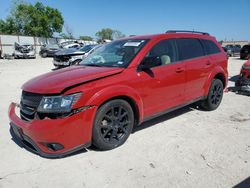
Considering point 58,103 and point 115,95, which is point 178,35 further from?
point 58,103

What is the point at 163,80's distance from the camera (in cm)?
412

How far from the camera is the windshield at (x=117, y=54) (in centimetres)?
393

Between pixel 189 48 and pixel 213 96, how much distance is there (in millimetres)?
1435

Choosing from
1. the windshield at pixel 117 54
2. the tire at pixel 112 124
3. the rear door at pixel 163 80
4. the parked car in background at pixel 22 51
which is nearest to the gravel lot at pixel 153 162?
the tire at pixel 112 124

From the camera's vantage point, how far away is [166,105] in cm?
434

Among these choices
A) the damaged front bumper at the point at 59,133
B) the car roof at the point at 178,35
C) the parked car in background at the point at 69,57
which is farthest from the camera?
the parked car in background at the point at 69,57

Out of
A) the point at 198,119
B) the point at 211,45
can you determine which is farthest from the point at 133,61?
the point at 211,45

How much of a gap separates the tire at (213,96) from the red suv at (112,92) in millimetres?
203

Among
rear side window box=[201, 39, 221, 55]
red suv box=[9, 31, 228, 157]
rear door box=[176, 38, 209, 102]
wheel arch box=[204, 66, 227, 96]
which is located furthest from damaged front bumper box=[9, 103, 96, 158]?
rear side window box=[201, 39, 221, 55]

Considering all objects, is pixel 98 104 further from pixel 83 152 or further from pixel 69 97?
pixel 83 152

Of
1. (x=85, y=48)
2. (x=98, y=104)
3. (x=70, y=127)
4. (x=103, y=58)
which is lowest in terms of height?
(x=70, y=127)

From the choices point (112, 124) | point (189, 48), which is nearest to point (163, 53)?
point (189, 48)

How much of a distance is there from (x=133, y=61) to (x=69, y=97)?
4.16 ft

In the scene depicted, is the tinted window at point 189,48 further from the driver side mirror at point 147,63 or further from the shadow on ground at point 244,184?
the shadow on ground at point 244,184
